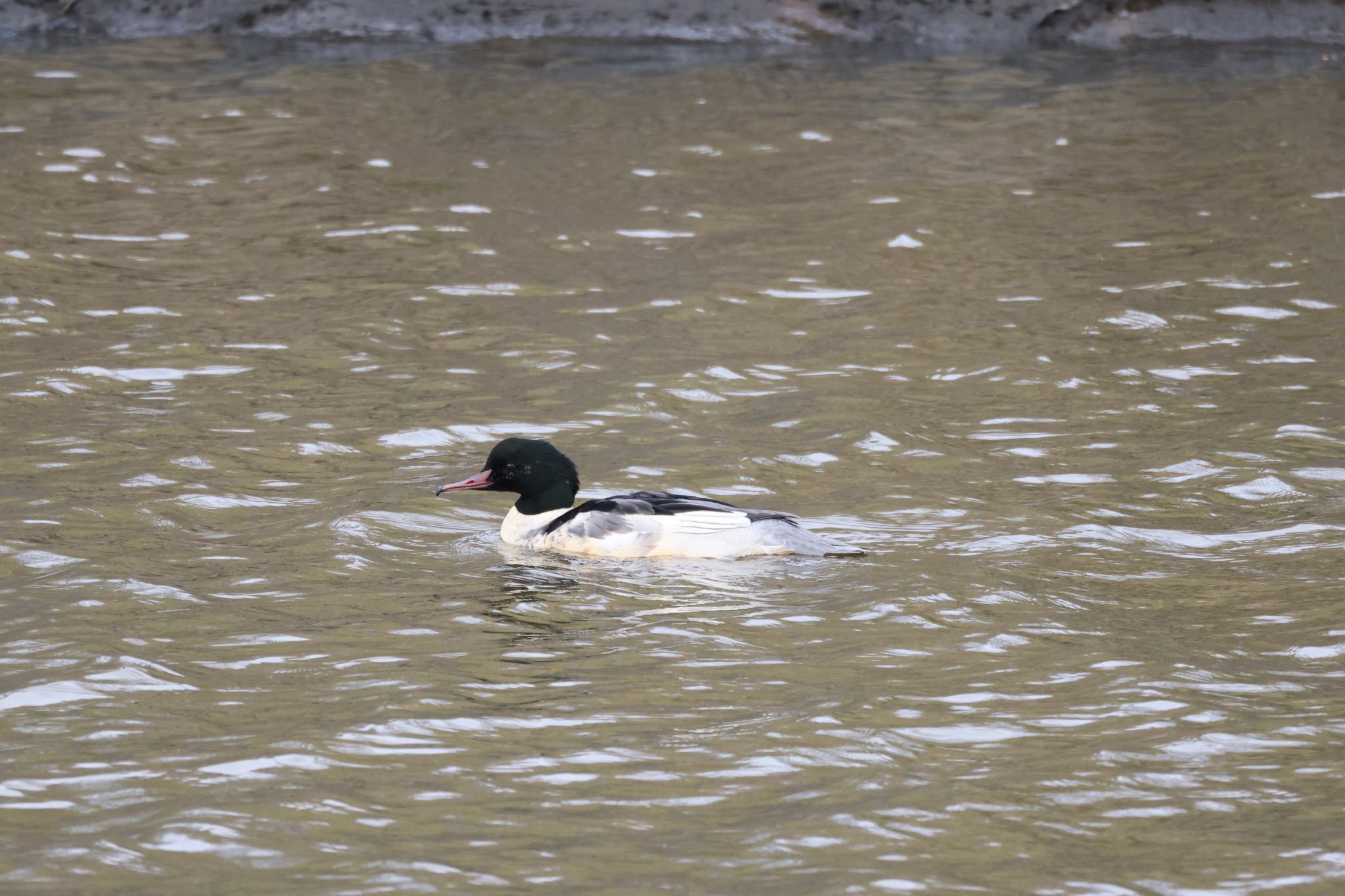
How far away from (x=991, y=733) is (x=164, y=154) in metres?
10.4

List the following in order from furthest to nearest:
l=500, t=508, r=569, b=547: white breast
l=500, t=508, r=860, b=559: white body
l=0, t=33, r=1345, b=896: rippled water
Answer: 1. l=500, t=508, r=569, b=547: white breast
2. l=500, t=508, r=860, b=559: white body
3. l=0, t=33, r=1345, b=896: rippled water

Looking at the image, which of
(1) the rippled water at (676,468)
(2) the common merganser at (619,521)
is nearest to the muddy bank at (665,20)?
(1) the rippled water at (676,468)

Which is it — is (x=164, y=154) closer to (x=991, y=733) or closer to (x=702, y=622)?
(x=702, y=622)

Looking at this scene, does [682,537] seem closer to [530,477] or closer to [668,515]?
[668,515]

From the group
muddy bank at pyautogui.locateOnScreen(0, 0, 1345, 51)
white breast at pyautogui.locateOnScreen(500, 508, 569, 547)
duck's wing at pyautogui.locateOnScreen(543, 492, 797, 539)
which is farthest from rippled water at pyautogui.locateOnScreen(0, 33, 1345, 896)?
muddy bank at pyautogui.locateOnScreen(0, 0, 1345, 51)

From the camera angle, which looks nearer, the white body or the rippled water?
the rippled water

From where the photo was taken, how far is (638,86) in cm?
1650

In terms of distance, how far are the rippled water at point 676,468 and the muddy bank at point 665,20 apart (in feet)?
4.36

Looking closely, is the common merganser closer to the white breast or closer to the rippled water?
the white breast

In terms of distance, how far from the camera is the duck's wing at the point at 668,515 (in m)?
7.50

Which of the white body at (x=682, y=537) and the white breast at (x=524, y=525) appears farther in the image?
the white breast at (x=524, y=525)

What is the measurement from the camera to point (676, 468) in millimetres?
8891

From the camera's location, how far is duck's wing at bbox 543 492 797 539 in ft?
24.6

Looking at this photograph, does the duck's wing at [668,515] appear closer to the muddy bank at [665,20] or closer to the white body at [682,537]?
the white body at [682,537]
